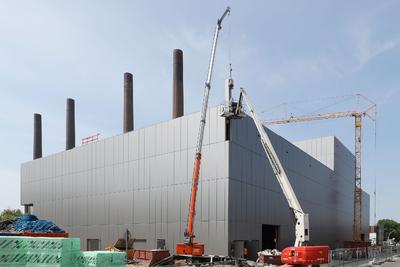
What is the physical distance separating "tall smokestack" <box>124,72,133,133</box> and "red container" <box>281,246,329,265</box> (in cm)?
3944

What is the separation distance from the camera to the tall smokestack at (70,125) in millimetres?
71250

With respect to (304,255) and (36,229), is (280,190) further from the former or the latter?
(36,229)

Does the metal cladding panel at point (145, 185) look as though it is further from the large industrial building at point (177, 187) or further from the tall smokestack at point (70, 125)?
the tall smokestack at point (70, 125)

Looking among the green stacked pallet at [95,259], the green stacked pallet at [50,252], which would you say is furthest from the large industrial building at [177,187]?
the green stacked pallet at [50,252]

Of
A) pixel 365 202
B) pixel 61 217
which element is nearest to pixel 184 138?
pixel 61 217

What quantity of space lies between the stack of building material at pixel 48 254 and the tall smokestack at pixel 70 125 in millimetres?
52738

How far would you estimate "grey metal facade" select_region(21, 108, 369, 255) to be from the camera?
3850 cm

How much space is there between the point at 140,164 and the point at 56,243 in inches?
1087

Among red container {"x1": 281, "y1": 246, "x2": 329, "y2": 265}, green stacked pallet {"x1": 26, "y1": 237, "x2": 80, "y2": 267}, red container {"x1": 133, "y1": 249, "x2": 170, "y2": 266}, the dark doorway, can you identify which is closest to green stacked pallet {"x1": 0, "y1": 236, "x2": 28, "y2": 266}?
green stacked pallet {"x1": 26, "y1": 237, "x2": 80, "y2": 267}

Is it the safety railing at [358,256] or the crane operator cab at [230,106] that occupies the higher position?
the crane operator cab at [230,106]

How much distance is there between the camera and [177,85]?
2120 inches

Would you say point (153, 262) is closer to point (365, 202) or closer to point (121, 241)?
point (121, 241)

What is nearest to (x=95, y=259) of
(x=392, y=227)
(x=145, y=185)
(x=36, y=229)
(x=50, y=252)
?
(x=50, y=252)

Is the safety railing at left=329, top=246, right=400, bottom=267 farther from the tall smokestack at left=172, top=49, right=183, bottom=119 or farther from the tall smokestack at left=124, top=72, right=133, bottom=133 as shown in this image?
the tall smokestack at left=124, top=72, right=133, bottom=133
